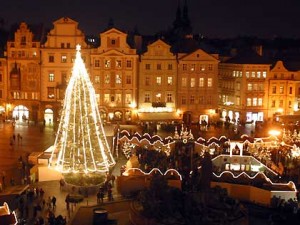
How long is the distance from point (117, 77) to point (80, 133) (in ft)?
66.2

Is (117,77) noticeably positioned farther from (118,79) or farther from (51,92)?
(51,92)

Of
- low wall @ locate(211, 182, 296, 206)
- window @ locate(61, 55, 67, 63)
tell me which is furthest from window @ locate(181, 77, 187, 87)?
low wall @ locate(211, 182, 296, 206)

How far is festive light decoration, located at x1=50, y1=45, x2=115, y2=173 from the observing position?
86.5 ft

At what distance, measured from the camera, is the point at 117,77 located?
1823 inches

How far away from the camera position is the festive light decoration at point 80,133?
26375mm

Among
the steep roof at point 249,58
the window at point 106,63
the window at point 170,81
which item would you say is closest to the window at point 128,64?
the window at point 106,63

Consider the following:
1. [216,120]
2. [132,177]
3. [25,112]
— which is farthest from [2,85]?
[132,177]

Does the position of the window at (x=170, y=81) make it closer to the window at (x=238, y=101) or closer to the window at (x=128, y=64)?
the window at (x=128, y=64)

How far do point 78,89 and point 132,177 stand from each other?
4.66m

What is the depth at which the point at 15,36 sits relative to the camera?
151ft

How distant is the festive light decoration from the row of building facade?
60.8 ft

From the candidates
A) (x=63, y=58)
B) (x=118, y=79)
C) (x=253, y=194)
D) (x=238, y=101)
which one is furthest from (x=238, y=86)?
(x=253, y=194)

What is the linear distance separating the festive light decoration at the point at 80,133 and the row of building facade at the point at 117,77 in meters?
18.5

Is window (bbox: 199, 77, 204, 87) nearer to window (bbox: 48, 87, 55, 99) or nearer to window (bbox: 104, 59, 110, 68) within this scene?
window (bbox: 104, 59, 110, 68)
